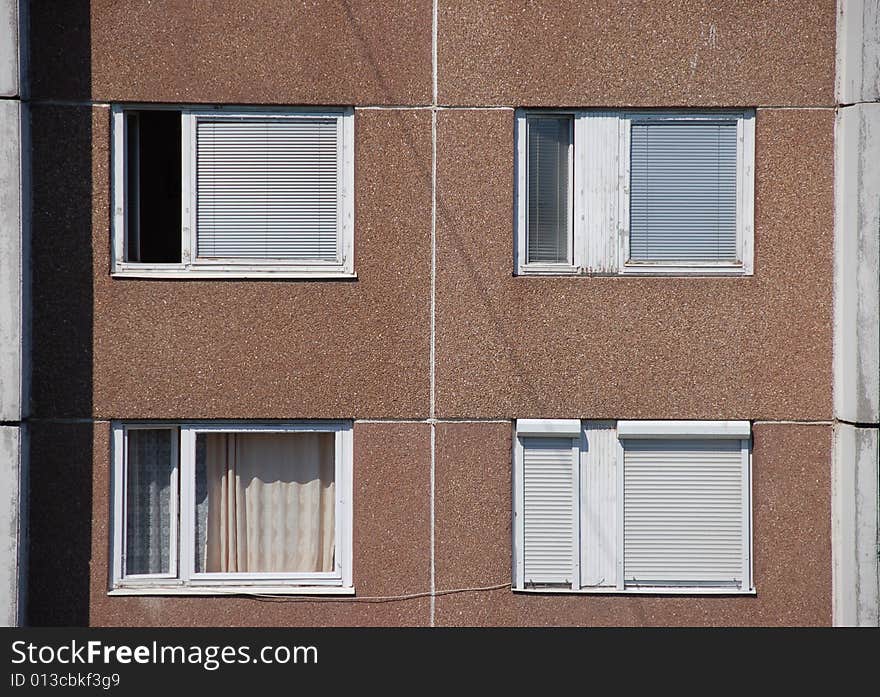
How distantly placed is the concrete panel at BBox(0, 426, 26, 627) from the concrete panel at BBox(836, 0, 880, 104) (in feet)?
19.8

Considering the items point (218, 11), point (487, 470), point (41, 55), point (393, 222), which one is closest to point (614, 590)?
point (487, 470)

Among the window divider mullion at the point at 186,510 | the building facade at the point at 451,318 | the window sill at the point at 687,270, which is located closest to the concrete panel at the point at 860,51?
the building facade at the point at 451,318

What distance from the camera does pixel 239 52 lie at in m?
6.34

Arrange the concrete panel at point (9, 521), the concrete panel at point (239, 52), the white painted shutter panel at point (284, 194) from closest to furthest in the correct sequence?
1. the concrete panel at point (9, 521)
2. the concrete panel at point (239, 52)
3. the white painted shutter panel at point (284, 194)

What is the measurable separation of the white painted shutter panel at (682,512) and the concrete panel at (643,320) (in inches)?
11.5

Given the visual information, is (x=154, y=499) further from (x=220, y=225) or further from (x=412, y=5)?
(x=412, y=5)

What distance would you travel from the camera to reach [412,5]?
20.8 feet

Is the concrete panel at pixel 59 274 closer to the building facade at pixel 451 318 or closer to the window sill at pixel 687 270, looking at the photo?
the building facade at pixel 451 318

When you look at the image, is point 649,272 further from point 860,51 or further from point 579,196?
point 860,51

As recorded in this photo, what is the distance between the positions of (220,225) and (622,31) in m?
3.10

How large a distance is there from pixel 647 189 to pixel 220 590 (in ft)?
13.4

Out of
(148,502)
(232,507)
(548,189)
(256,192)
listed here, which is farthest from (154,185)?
(548,189)

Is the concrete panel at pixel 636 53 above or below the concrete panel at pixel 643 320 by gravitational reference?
above

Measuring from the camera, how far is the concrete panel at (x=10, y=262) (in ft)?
20.0
